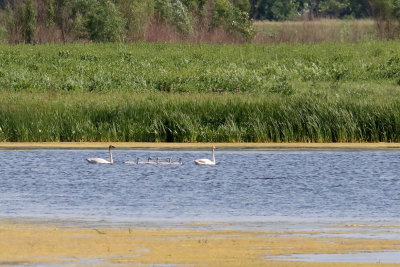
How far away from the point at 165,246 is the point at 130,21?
53.1m

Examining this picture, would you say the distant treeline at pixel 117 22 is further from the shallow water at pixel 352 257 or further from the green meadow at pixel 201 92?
the shallow water at pixel 352 257

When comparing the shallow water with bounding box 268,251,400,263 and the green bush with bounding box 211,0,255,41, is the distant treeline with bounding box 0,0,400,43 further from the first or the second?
the shallow water with bounding box 268,251,400,263

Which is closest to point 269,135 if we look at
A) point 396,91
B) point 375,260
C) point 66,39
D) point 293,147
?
point 293,147

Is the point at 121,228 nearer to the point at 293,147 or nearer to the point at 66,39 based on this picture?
the point at 293,147

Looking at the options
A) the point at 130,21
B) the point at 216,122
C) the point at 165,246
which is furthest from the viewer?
the point at 130,21

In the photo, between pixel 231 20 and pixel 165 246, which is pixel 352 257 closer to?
pixel 165 246

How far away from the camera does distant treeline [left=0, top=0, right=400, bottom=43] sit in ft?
203

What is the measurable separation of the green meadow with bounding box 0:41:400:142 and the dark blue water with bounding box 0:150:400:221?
85.5 inches

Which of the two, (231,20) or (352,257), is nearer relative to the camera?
(352,257)

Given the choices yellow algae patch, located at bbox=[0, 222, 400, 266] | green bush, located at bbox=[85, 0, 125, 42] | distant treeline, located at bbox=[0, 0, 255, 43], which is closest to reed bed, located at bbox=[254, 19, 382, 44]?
distant treeline, located at bbox=[0, 0, 255, 43]

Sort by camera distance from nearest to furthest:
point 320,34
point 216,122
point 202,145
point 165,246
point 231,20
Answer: point 165,246, point 202,145, point 216,122, point 320,34, point 231,20

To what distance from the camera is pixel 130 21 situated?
210 feet

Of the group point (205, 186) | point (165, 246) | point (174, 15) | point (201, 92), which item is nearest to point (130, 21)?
point (174, 15)

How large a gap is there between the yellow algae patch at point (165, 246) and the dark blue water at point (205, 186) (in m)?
1.62
